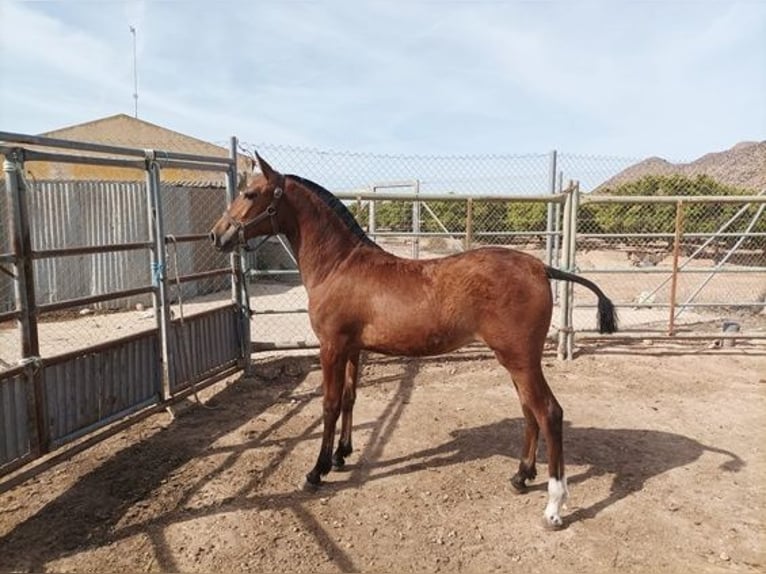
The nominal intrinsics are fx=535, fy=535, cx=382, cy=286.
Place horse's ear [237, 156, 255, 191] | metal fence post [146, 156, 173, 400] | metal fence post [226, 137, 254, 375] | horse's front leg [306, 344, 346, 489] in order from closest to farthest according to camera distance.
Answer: horse's front leg [306, 344, 346, 489], metal fence post [146, 156, 173, 400], metal fence post [226, 137, 254, 375], horse's ear [237, 156, 255, 191]

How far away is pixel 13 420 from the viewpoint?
3.28 metres

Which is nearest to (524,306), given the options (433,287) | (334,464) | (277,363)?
(433,287)

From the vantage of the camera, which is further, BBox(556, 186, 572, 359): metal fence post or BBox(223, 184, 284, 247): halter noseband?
BBox(556, 186, 572, 359): metal fence post

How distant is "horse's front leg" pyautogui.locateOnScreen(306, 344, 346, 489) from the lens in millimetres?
3604

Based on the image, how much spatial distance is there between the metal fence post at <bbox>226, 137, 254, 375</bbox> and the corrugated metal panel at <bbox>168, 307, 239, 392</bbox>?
0.07m

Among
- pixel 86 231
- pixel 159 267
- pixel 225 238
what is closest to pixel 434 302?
pixel 225 238

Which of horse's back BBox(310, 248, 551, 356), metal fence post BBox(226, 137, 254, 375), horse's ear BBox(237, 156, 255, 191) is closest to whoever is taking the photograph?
horse's back BBox(310, 248, 551, 356)

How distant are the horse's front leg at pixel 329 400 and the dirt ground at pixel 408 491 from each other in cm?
12

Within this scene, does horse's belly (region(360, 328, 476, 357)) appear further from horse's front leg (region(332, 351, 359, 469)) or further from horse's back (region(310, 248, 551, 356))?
horse's front leg (region(332, 351, 359, 469))

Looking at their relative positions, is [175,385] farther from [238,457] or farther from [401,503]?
[401,503]

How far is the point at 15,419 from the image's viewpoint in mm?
3295

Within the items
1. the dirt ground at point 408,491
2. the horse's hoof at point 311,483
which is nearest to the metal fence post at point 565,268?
the dirt ground at point 408,491

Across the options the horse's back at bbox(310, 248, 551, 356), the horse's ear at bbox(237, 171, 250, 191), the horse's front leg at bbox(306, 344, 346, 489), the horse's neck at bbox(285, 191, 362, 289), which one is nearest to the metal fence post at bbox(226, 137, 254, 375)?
the horse's ear at bbox(237, 171, 250, 191)

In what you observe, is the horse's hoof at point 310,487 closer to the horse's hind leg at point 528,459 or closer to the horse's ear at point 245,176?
the horse's hind leg at point 528,459
